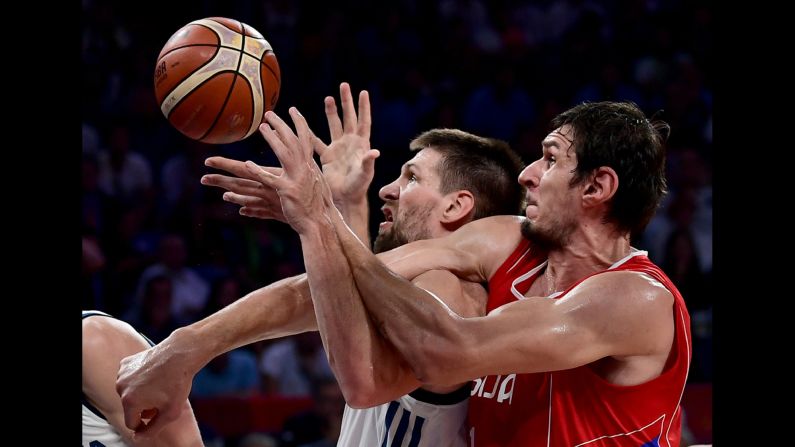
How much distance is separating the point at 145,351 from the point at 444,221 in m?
1.18

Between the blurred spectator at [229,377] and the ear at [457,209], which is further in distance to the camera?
the blurred spectator at [229,377]

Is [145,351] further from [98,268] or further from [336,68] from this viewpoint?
[336,68]

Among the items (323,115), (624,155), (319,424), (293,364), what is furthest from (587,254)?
(323,115)

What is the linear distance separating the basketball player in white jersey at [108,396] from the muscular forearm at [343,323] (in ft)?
1.90

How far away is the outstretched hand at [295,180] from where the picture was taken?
7.91 ft

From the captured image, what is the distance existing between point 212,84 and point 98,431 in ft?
3.80

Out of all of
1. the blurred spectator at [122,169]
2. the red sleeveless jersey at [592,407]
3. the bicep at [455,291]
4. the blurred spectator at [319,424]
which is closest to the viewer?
the red sleeveless jersey at [592,407]

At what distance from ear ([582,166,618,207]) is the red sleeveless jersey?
0.21 m

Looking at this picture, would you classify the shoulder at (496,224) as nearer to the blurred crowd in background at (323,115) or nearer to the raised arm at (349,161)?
the raised arm at (349,161)

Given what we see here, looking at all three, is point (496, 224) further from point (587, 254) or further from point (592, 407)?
point (592, 407)

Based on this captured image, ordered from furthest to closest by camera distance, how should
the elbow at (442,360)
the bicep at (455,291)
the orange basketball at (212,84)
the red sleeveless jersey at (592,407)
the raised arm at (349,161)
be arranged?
the raised arm at (349,161)
the orange basketball at (212,84)
the bicep at (455,291)
the red sleeveless jersey at (592,407)
the elbow at (442,360)

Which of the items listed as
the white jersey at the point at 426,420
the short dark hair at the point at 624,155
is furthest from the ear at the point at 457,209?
the white jersey at the point at 426,420

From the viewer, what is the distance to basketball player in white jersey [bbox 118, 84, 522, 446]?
2.44 meters

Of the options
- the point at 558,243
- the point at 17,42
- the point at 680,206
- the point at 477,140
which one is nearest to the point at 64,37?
the point at 17,42
